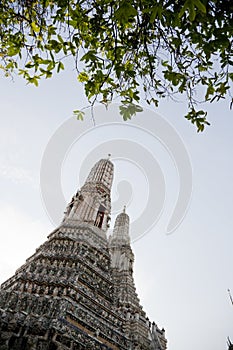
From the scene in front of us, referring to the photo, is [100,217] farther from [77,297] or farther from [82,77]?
[82,77]

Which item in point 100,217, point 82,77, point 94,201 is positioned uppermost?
point 94,201

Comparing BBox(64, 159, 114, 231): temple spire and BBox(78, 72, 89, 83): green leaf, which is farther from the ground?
BBox(64, 159, 114, 231): temple spire

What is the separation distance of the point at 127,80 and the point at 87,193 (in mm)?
22363

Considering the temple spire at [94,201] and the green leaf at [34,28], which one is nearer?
the green leaf at [34,28]

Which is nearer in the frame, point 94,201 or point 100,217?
point 100,217

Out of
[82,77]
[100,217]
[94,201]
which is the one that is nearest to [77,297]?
[82,77]

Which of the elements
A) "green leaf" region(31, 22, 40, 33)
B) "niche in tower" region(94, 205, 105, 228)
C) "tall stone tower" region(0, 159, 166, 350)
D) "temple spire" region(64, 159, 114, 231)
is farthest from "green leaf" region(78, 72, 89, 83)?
"niche in tower" region(94, 205, 105, 228)

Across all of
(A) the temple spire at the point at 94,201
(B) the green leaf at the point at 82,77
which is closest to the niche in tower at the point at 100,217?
(A) the temple spire at the point at 94,201

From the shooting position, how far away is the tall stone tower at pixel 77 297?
9.85 meters

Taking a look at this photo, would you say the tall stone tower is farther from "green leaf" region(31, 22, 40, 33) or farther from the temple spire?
"green leaf" region(31, 22, 40, 33)

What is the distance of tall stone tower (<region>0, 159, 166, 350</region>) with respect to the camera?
32.3 feet

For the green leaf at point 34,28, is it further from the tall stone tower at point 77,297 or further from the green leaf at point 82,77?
the tall stone tower at point 77,297

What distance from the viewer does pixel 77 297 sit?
13227 millimetres

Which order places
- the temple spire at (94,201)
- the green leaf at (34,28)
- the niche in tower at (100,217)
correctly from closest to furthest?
the green leaf at (34,28)
the temple spire at (94,201)
the niche in tower at (100,217)
